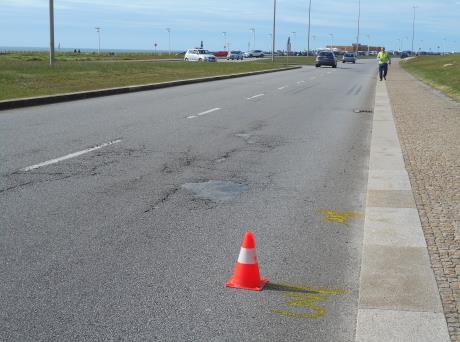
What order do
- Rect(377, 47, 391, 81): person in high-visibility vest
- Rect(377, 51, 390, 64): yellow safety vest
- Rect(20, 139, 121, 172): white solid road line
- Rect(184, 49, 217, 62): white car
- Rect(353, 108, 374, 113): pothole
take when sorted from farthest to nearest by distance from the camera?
Rect(184, 49, 217, 62): white car
Rect(377, 51, 390, 64): yellow safety vest
Rect(377, 47, 391, 81): person in high-visibility vest
Rect(353, 108, 374, 113): pothole
Rect(20, 139, 121, 172): white solid road line

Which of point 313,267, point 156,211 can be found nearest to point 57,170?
point 156,211

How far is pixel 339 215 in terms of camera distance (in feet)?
21.8

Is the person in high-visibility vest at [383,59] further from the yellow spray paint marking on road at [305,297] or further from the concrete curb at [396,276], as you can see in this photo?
the yellow spray paint marking on road at [305,297]

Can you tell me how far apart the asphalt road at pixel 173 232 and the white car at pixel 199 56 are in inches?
2523

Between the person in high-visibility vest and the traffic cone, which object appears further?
the person in high-visibility vest

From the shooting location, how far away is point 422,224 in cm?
612

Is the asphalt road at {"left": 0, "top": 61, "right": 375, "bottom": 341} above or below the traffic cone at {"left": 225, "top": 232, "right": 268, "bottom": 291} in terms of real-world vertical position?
below

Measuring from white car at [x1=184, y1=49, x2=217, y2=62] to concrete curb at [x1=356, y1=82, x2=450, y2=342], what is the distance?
226 ft

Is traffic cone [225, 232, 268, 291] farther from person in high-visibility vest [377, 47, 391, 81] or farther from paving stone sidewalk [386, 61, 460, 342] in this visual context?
person in high-visibility vest [377, 47, 391, 81]

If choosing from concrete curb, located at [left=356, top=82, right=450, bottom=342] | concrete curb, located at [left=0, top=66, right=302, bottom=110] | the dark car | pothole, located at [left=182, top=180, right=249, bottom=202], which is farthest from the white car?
concrete curb, located at [left=356, top=82, right=450, bottom=342]

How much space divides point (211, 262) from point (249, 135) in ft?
25.3

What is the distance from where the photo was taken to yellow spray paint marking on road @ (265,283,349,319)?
4109 millimetres

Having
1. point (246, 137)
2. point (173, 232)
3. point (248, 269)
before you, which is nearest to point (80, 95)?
point (246, 137)

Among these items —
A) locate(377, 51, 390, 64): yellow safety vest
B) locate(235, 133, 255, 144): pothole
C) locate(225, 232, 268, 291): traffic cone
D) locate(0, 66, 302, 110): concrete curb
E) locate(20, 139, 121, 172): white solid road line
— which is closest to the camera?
locate(225, 232, 268, 291): traffic cone
